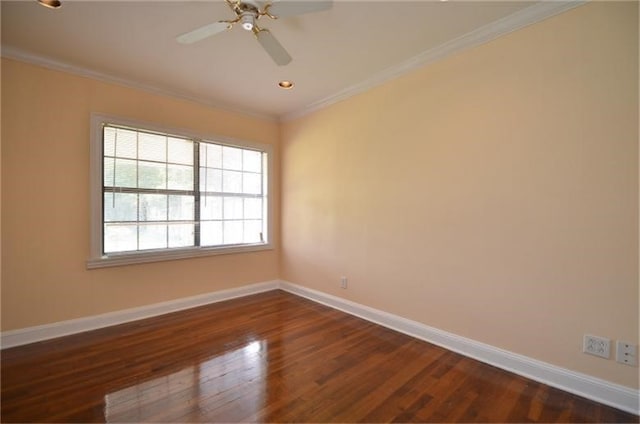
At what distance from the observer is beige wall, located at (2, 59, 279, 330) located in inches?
99.6

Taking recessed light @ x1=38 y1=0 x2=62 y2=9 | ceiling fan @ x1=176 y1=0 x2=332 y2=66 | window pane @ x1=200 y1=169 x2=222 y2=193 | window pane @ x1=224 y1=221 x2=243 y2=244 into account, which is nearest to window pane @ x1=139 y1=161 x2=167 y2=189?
window pane @ x1=200 y1=169 x2=222 y2=193

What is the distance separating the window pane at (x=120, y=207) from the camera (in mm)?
3033

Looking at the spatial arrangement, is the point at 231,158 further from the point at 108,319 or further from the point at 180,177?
the point at 108,319

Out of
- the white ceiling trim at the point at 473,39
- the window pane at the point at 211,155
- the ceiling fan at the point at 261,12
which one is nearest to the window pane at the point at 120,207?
the window pane at the point at 211,155

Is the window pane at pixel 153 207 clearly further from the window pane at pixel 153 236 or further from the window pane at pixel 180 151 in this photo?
the window pane at pixel 180 151

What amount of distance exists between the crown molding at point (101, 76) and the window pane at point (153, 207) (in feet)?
3.83

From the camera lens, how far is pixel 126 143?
10.3 feet

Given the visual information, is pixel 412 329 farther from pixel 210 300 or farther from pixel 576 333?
pixel 210 300

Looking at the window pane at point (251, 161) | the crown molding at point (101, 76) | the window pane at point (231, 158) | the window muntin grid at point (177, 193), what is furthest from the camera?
the window pane at point (251, 161)

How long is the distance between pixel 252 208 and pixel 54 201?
83.6 inches

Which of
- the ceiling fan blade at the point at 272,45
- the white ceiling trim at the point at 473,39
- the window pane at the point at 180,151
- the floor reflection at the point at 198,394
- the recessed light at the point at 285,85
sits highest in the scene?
the recessed light at the point at 285,85

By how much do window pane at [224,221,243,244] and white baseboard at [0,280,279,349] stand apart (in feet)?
2.11

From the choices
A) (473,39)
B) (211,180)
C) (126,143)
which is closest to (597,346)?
(473,39)

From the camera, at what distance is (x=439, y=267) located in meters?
2.59
